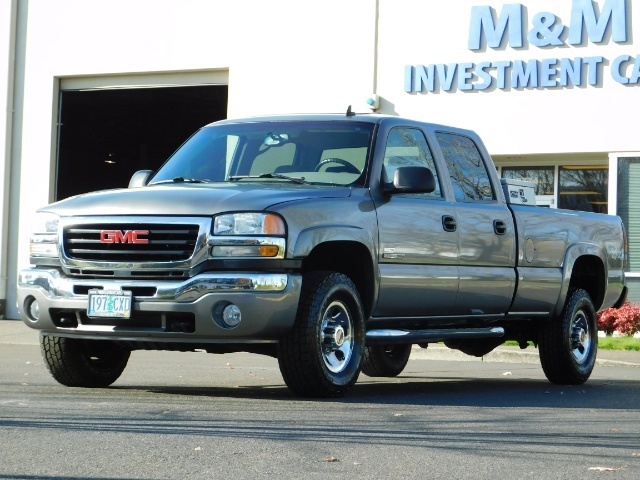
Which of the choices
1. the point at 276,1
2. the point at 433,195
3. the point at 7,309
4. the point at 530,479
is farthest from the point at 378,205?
the point at 7,309

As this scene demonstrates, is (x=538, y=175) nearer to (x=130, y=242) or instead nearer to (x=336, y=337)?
(x=336, y=337)

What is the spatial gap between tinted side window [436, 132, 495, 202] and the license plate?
119 inches

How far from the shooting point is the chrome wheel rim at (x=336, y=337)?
8.72m

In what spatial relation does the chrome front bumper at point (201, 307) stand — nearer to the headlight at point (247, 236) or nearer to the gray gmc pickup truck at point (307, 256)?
the gray gmc pickup truck at point (307, 256)

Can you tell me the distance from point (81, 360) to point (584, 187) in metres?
12.3

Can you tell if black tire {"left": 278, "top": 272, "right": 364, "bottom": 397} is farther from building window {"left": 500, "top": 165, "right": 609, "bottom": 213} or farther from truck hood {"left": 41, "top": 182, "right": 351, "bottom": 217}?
building window {"left": 500, "top": 165, "right": 609, "bottom": 213}

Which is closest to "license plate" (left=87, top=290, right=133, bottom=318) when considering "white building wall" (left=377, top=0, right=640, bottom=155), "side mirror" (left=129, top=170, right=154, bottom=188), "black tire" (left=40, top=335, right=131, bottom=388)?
"black tire" (left=40, top=335, right=131, bottom=388)

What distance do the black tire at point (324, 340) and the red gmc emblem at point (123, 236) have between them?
1.07 m

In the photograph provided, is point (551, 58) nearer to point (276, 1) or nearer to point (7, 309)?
point (276, 1)

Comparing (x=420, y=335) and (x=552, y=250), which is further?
(x=552, y=250)

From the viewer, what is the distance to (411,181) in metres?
9.23

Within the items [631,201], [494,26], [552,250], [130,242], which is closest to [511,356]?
[552,250]

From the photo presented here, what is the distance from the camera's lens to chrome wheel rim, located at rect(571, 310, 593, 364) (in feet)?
38.0

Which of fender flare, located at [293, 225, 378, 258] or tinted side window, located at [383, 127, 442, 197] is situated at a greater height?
tinted side window, located at [383, 127, 442, 197]
